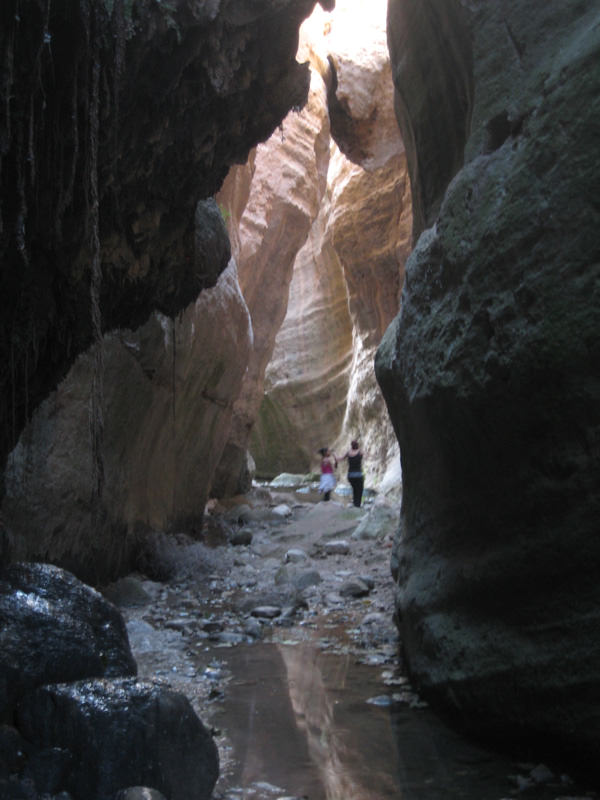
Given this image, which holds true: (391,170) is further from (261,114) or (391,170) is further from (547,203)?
(547,203)

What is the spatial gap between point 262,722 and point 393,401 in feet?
7.53

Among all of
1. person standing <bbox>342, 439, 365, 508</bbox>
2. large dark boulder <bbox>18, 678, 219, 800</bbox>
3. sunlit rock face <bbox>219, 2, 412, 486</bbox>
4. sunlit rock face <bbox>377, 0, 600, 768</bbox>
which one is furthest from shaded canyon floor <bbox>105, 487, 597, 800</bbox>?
sunlit rock face <bbox>219, 2, 412, 486</bbox>

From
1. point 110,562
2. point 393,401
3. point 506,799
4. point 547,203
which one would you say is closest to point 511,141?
point 547,203

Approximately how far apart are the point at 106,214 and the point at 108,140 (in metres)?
0.61

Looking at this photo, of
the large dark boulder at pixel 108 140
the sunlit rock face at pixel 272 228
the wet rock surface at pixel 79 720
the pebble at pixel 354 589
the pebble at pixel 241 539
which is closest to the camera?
the wet rock surface at pixel 79 720

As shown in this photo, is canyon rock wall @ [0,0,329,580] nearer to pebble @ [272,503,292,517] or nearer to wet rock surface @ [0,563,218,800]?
wet rock surface @ [0,563,218,800]

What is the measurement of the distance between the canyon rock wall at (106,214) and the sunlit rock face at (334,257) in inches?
286

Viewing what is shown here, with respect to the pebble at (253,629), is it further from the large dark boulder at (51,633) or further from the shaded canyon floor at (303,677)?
the large dark boulder at (51,633)

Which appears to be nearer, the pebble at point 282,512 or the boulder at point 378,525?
the boulder at point 378,525

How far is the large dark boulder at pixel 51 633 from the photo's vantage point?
2.82 m

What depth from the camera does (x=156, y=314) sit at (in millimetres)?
7352

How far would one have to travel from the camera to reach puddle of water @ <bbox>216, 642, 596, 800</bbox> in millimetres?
3119

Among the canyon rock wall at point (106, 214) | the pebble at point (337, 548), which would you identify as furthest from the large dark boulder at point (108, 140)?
the pebble at point (337, 548)

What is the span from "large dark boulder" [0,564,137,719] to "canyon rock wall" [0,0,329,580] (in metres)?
1.01
